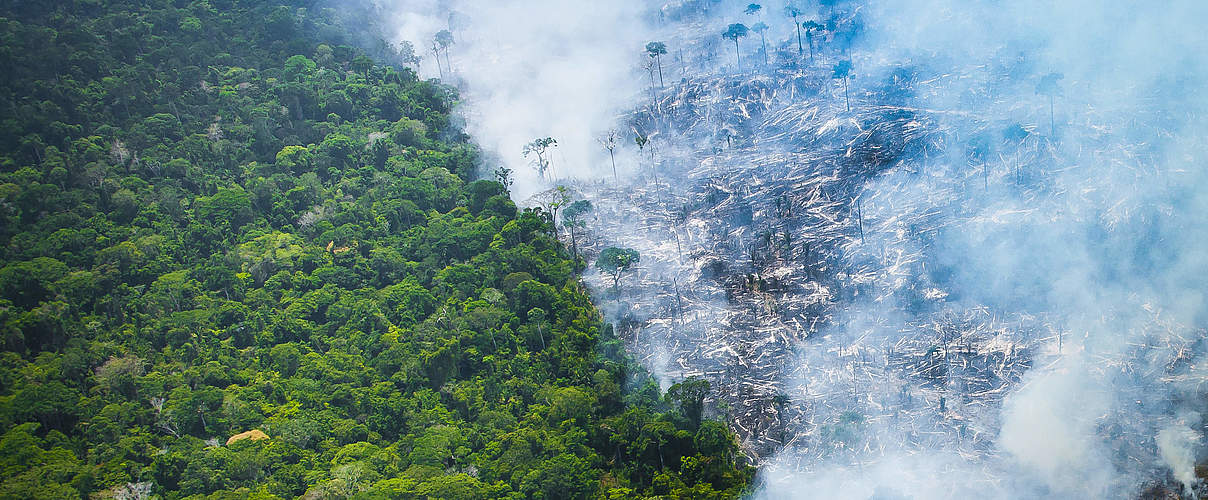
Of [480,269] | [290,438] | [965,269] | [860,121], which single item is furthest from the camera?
[860,121]

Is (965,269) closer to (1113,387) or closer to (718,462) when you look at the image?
(1113,387)

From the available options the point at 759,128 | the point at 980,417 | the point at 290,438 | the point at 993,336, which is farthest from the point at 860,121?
the point at 290,438

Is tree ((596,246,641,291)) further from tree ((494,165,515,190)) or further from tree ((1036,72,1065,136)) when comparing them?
tree ((1036,72,1065,136))

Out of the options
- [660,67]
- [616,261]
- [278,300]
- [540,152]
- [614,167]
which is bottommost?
[616,261]

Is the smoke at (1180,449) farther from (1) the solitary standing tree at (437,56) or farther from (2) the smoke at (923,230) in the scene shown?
(1) the solitary standing tree at (437,56)

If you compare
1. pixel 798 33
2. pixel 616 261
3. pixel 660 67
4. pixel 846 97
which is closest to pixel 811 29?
pixel 798 33

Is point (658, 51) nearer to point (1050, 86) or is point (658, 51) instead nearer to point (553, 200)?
Answer: point (553, 200)
